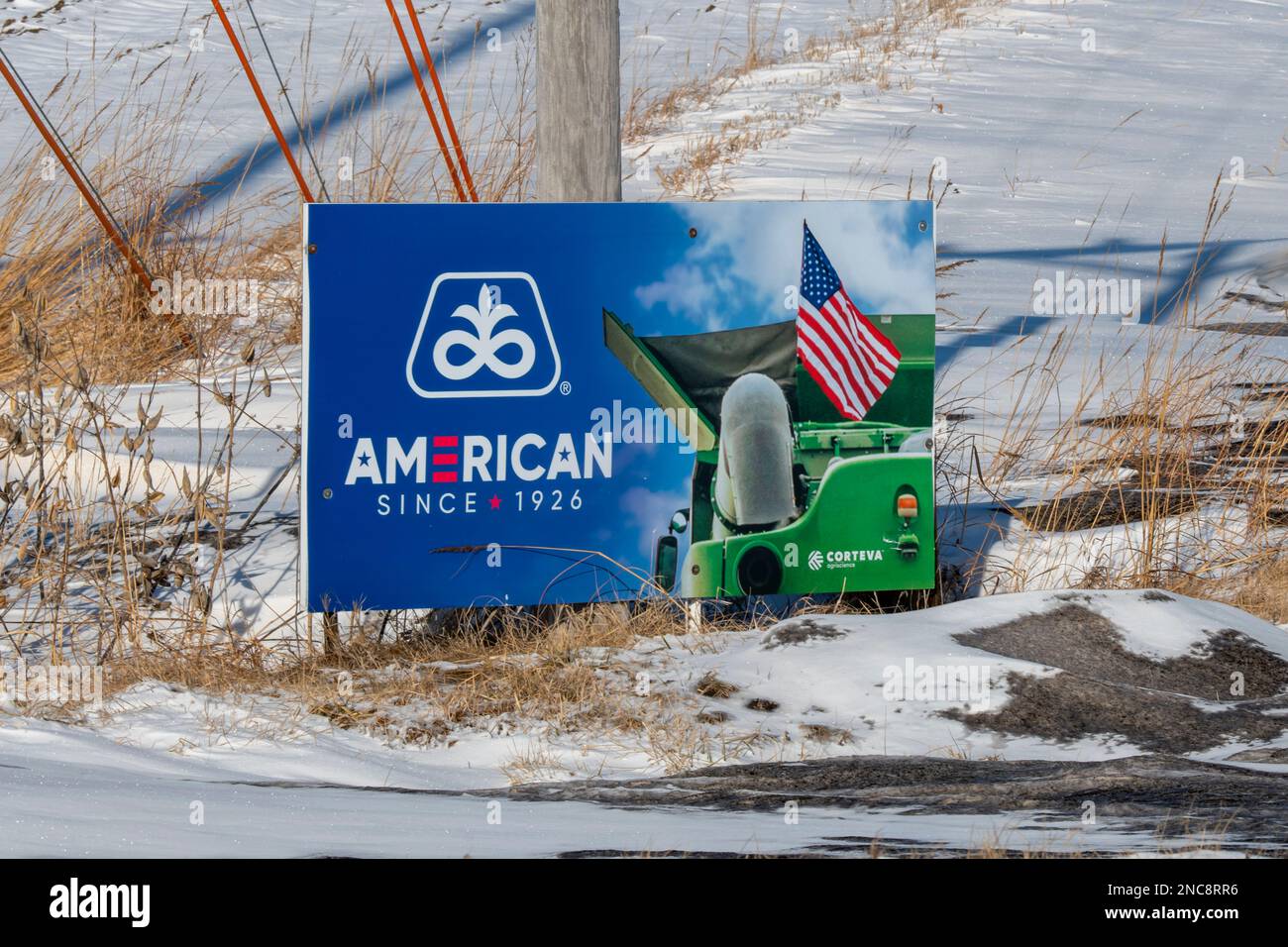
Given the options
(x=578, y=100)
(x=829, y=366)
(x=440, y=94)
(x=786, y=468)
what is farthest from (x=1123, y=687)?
(x=440, y=94)

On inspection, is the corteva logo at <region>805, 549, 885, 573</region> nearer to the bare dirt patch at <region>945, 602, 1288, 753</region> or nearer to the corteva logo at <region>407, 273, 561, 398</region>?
the bare dirt patch at <region>945, 602, 1288, 753</region>

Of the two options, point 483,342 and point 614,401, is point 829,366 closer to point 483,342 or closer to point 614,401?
point 614,401

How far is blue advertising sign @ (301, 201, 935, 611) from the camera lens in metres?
3.86

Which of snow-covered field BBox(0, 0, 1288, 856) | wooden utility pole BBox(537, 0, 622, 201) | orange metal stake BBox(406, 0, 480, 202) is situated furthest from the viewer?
orange metal stake BBox(406, 0, 480, 202)

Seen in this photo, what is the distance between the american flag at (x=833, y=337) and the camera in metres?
4.12

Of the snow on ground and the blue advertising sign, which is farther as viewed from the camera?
the blue advertising sign

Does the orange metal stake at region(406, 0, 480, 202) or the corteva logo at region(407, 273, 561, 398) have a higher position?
the orange metal stake at region(406, 0, 480, 202)

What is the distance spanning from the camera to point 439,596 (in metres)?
3.91

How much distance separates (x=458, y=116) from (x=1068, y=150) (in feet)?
17.2

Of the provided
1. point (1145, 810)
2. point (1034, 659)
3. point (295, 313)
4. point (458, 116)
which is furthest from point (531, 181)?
point (1145, 810)

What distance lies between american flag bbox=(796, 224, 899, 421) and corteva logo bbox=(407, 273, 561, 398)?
742 mm

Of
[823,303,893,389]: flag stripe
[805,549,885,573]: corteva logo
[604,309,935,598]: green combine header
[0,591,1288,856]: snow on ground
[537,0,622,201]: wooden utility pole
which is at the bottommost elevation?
[0,591,1288,856]: snow on ground

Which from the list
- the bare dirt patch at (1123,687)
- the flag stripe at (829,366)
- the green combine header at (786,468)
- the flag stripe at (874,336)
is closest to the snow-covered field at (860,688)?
the bare dirt patch at (1123,687)

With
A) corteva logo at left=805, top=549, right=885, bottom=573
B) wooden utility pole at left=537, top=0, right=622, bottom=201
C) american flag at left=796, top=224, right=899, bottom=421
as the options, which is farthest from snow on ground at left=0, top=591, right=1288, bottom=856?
wooden utility pole at left=537, top=0, right=622, bottom=201
